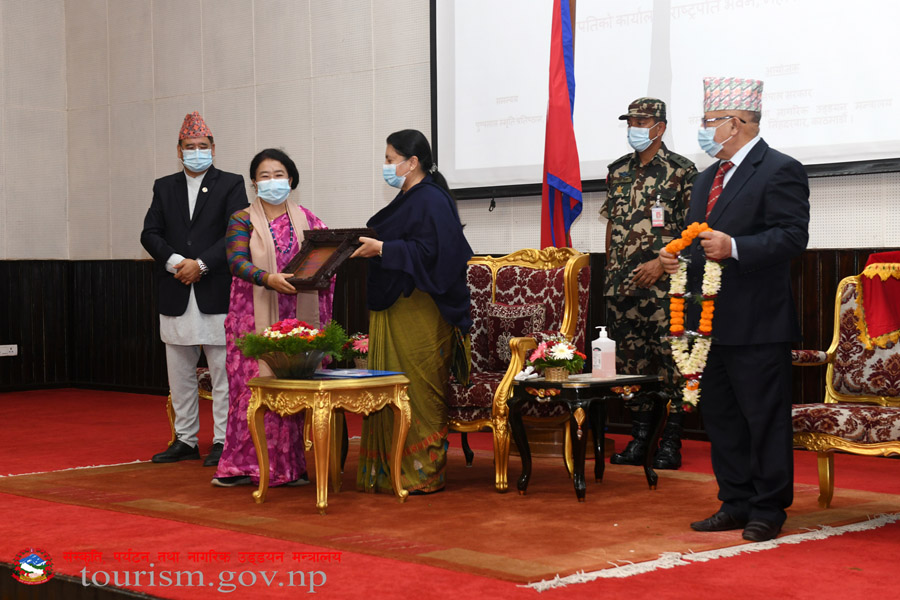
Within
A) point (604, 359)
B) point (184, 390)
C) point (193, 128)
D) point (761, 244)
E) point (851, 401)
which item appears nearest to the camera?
point (761, 244)

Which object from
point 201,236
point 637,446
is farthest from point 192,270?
point 637,446

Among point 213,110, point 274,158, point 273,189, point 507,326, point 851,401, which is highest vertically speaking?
point 213,110

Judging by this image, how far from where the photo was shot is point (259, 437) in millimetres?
4582

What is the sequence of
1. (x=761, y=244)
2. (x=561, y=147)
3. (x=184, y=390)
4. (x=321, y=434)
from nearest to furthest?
1. (x=761, y=244)
2. (x=321, y=434)
3. (x=184, y=390)
4. (x=561, y=147)

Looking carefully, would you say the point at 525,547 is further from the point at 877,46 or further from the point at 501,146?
the point at 501,146

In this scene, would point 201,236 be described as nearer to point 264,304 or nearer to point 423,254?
point 264,304

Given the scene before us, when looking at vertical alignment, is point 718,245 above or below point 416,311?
above

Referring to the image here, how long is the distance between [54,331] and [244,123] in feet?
9.01

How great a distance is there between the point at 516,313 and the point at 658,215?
33.2 inches

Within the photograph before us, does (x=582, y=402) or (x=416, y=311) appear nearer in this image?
(x=582, y=402)

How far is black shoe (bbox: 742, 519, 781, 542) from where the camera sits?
373 cm

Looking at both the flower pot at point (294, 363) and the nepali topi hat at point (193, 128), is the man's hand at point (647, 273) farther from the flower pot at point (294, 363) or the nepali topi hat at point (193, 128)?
the nepali topi hat at point (193, 128)

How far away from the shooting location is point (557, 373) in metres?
4.78

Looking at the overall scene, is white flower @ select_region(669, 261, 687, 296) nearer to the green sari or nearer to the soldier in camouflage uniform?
the green sari
